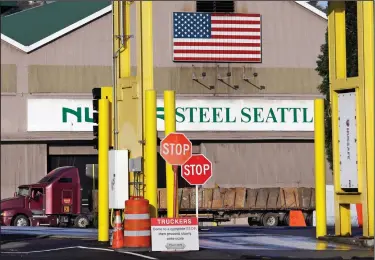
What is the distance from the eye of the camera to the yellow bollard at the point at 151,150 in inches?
876

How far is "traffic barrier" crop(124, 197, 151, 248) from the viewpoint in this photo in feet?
69.6

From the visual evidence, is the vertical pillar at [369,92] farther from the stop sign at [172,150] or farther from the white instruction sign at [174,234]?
the stop sign at [172,150]

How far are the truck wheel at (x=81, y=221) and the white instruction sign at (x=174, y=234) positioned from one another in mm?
23848

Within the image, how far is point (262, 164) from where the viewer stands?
56.1 m

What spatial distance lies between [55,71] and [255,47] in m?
11.6

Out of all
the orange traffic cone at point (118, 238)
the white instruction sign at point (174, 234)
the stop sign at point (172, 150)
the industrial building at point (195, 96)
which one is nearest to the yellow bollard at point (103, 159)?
the stop sign at point (172, 150)

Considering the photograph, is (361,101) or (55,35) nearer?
(361,101)

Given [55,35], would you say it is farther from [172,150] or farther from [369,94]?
[369,94]

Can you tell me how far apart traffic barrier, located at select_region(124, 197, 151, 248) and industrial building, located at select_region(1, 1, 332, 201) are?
1290 inches

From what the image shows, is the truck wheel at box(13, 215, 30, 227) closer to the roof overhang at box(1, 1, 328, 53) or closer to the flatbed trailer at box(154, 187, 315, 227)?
the flatbed trailer at box(154, 187, 315, 227)

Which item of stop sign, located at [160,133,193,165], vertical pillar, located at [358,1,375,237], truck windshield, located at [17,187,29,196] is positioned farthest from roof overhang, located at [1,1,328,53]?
vertical pillar, located at [358,1,375,237]

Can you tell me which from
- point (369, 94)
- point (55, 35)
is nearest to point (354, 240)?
point (369, 94)

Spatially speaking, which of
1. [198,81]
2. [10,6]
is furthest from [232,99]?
[10,6]

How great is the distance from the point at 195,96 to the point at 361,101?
3440 cm
